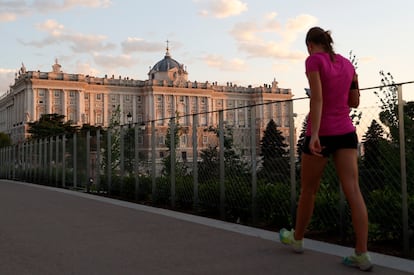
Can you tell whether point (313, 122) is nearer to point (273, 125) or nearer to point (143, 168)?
point (273, 125)

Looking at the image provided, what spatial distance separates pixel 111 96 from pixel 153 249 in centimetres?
12166

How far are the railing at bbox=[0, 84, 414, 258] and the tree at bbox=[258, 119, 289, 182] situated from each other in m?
0.01

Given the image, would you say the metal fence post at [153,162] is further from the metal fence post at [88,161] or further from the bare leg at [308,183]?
the bare leg at [308,183]

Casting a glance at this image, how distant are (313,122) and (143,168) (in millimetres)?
7690

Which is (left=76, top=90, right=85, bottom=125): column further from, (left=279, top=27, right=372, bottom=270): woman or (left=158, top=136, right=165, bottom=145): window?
(left=279, top=27, right=372, bottom=270): woman

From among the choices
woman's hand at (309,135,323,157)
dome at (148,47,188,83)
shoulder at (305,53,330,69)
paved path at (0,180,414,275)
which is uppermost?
dome at (148,47,188,83)

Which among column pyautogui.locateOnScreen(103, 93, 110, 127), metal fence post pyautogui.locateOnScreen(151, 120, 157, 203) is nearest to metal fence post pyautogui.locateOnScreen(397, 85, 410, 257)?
metal fence post pyautogui.locateOnScreen(151, 120, 157, 203)

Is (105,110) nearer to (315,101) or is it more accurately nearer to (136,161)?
(136,161)

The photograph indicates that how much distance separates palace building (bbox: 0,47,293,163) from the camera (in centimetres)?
11112

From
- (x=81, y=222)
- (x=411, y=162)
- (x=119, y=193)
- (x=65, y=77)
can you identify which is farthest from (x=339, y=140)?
(x=65, y=77)

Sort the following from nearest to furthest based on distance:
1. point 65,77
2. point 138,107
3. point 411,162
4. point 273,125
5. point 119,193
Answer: point 411,162 → point 273,125 → point 119,193 → point 65,77 → point 138,107

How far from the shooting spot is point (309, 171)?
4.62 metres

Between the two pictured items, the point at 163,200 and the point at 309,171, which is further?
the point at 163,200

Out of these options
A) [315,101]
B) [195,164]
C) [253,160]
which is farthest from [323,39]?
[195,164]
